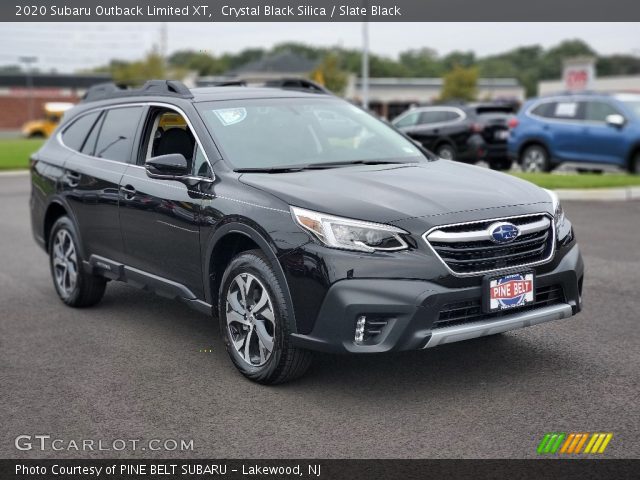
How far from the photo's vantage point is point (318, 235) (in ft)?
14.6

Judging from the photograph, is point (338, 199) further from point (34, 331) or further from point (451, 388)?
point (34, 331)

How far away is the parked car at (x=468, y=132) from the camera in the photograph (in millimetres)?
18266

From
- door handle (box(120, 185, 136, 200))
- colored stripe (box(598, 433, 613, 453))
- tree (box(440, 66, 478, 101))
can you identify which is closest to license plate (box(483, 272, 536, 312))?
colored stripe (box(598, 433, 613, 453))

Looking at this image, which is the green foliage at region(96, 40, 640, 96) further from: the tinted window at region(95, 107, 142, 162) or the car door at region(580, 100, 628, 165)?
the tinted window at region(95, 107, 142, 162)

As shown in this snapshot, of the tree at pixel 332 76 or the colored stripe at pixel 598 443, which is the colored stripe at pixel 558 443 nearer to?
the colored stripe at pixel 598 443

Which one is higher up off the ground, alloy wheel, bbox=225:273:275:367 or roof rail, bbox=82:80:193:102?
roof rail, bbox=82:80:193:102

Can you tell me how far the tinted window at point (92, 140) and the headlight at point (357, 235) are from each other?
3125mm

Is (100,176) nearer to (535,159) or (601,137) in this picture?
(601,137)

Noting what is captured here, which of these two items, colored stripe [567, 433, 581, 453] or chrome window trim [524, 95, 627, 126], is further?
chrome window trim [524, 95, 627, 126]

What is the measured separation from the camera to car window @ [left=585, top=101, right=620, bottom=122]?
15914 mm

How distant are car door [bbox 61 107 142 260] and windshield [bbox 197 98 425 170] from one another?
0.98 m

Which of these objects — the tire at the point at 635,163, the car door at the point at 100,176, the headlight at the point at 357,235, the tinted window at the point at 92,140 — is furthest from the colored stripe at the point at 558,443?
the tire at the point at 635,163

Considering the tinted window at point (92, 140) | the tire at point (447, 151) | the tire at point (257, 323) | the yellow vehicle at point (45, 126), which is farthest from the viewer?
the yellow vehicle at point (45, 126)

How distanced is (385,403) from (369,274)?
Result: 2.49 ft
